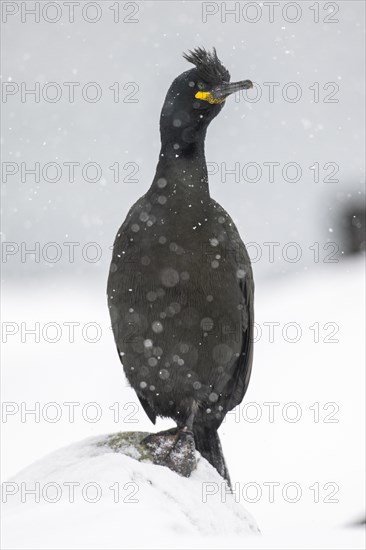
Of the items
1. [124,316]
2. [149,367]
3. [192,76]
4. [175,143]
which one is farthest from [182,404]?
[192,76]

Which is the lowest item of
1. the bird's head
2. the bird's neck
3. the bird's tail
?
the bird's tail

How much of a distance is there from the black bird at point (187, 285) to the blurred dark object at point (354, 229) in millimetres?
22585

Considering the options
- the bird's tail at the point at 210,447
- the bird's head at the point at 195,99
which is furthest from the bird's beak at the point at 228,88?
the bird's tail at the point at 210,447

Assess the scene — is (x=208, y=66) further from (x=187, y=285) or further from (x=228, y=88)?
(x=187, y=285)

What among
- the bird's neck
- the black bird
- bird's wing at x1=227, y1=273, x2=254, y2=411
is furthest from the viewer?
bird's wing at x1=227, y1=273, x2=254, y2=411

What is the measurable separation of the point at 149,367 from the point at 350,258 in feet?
78.2

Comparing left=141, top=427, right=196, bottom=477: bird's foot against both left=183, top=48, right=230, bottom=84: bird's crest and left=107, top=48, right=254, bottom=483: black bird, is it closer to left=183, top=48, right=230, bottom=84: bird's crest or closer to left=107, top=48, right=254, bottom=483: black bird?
left=107, top=48, right=254, bottom=483: black bird

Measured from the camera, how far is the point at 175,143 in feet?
16.4

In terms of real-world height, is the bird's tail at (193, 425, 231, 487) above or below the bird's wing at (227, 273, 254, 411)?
below

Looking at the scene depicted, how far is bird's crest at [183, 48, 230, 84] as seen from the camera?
16.4 feet

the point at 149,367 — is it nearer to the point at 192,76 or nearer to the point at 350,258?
the point at 192,76

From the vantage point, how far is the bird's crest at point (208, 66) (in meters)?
4.99

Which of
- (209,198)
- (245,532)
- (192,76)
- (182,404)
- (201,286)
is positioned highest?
(192,76)

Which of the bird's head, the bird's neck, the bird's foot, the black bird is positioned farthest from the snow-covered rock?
the bird's head
